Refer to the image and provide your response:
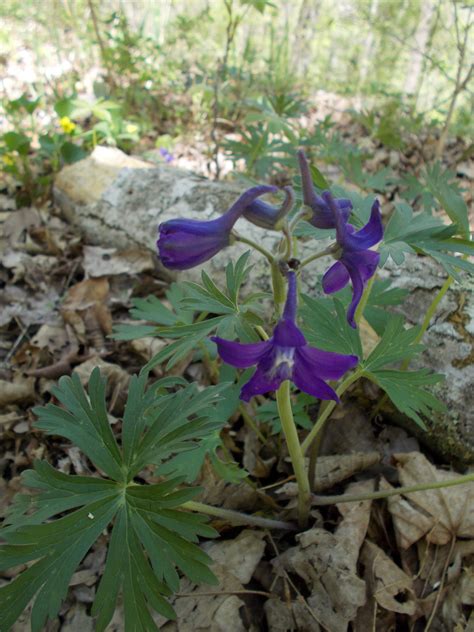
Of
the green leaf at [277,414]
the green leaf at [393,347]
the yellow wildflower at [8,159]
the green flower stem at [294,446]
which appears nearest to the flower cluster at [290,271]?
the green flower stem at [294,446]

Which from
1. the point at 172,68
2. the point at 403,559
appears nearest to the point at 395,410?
the point at 403,559

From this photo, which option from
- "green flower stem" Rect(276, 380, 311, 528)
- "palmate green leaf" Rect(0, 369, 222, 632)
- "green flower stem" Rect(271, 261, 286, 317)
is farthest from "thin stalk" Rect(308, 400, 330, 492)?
"green flower stem" Rect(271, 261, 286, 317)

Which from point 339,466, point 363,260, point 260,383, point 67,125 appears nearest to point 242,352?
point 260,383

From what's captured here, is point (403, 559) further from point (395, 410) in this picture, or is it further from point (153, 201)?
point (153, 201)

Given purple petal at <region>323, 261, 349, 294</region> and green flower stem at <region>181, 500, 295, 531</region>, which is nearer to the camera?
purple petal at <region>323, 261, 349, 294</region>

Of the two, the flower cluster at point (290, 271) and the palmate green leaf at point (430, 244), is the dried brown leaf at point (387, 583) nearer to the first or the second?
the flower cluster at point (290, 271)

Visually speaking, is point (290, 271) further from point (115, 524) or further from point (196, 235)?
point (115, 524)

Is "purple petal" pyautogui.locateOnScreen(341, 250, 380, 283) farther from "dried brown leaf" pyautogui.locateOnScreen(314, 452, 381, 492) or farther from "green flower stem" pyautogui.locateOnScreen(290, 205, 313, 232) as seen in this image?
"dried brown leaf" pyautogui.locateOnScreen(314, 452, 381, 492)

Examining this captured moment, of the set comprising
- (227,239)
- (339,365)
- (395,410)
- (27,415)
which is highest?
(227,239)
